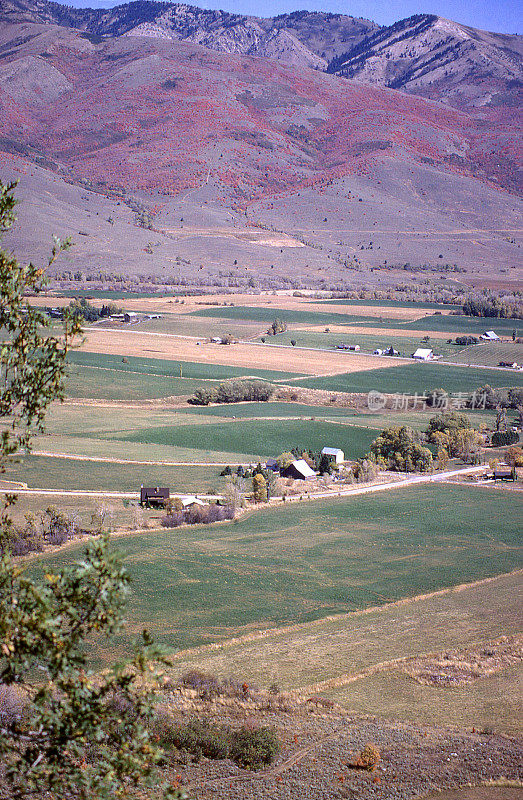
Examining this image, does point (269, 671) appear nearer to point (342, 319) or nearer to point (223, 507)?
point (223, 507)

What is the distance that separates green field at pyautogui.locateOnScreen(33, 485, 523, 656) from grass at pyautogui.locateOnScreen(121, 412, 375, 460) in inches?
535

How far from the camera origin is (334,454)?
185 feet

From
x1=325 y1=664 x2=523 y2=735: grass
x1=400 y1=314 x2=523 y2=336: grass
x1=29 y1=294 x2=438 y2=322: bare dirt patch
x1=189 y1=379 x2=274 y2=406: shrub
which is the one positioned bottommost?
x1=325 y1=664 x2=523 y2=735: grass

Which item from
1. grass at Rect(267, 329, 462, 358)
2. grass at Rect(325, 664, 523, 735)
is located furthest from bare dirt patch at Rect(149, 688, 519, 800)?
grass at Rect(267, 329, 462, 358)

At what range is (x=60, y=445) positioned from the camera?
5675 cm

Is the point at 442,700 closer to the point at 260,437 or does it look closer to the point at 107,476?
the point at 107,476

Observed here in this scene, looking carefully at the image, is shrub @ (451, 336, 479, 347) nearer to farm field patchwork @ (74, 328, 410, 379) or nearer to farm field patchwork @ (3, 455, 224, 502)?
farm field patchwork @ (74, 328, 410, 379)

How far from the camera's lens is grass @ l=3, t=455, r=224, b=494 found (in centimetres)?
4684

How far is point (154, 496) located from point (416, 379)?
47469 millimetres

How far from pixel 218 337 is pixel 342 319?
24.6 m

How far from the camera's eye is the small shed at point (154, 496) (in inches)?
1705

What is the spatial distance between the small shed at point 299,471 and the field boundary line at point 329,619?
19.8 m

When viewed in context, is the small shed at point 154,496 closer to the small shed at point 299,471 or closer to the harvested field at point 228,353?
the small shed at point 299,471

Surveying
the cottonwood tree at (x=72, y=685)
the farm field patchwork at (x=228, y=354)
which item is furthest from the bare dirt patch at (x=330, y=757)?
the farm field patchwork at (x=228, y=354)
